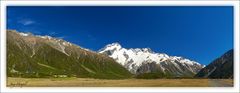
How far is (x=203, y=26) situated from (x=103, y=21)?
13.7 m

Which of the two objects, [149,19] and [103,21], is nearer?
[149,19]

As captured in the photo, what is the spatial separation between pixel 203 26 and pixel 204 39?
4331mm

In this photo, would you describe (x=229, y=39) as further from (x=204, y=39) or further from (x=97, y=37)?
(x=97, y=37)

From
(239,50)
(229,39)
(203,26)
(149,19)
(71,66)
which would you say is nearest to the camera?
(239,50)

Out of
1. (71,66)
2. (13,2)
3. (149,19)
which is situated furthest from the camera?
(71,66)

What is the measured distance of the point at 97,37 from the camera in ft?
203

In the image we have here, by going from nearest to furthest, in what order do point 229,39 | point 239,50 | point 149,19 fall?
1. point 239,50
2. point 229,39
3. point 149,19

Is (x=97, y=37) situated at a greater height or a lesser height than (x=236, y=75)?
greater

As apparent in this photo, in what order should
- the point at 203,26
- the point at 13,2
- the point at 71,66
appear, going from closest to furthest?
1. the point at 13,2
2. the point at 203,26
3. the point at 71,66

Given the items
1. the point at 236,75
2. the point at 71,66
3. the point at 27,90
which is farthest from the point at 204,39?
the point at 71,66

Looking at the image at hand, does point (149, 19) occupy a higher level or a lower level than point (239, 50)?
higher

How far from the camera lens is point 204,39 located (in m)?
48.7

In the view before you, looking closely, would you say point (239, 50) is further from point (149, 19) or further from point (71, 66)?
point (71, 66)

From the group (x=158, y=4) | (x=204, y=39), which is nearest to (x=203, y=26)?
(x=204, y=39)
